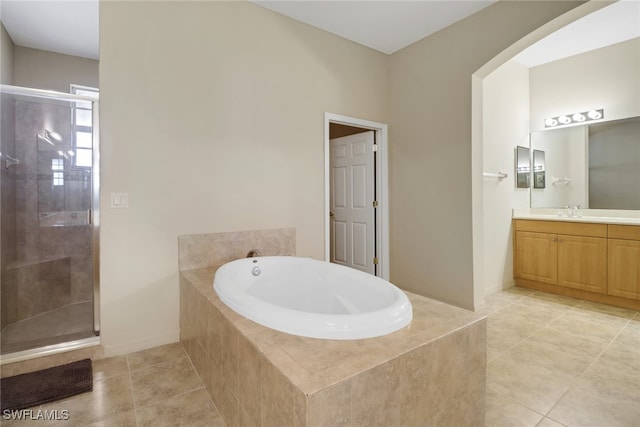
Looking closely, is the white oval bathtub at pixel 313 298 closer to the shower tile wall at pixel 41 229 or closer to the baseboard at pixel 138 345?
the baseboard at pixel 138 345

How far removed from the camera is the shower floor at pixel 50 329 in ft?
6.34

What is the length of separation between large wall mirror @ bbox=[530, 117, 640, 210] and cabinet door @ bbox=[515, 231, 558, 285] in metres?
0.58

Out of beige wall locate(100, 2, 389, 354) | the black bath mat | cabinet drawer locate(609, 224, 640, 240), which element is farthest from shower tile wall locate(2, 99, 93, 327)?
cabinet drawer locate(609, 224, 640, 240)

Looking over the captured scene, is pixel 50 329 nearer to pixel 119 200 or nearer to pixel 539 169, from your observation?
pixel 119 200

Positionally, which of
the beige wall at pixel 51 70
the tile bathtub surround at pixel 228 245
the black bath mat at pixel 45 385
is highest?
the beige wall at pixel 51 70

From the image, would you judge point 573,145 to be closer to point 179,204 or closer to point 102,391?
point 179,204

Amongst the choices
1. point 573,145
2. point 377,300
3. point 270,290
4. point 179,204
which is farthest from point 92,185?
point 573,145

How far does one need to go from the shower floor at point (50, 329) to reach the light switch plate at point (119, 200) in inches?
28.5

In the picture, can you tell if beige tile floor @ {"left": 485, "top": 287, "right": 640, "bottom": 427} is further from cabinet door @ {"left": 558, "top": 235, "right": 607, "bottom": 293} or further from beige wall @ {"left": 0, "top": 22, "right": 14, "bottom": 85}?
beige wall @ {"left": 0, "top": 22, "right": 14, "bottom": 85}

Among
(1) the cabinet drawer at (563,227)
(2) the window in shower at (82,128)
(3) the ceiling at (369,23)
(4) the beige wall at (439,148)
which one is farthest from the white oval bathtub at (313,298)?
(1) the cabinet drawer at (563,227)

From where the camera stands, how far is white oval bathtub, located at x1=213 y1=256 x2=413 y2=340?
45.5 inches

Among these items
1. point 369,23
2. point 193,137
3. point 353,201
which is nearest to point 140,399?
point 193,137

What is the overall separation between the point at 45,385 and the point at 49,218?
45.7 inches

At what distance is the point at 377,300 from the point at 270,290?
0.89 meters
